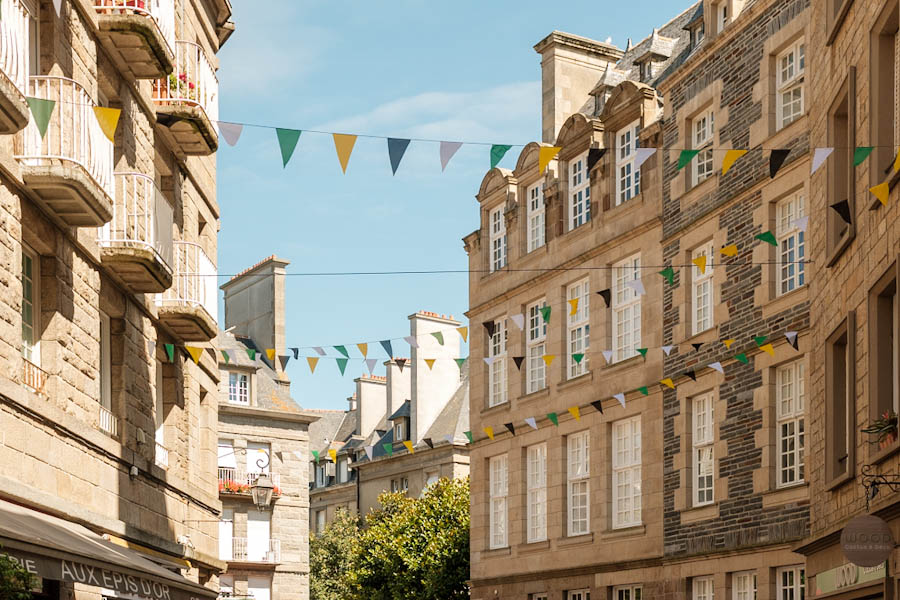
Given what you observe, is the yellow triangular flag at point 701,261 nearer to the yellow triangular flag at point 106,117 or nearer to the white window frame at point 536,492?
the white window frame at point 536,492

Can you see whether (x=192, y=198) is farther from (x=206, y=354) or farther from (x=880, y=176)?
(x=880, y=176)

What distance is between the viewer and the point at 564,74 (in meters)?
32.7

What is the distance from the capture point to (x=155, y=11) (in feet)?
52.0

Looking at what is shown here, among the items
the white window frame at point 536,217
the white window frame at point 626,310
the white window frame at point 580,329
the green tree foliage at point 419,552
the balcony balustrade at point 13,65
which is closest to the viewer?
the balcony balustrade at point 13,65

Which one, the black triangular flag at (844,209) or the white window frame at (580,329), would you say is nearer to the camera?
the black triangular flag at (844,209)

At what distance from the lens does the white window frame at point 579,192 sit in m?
29.1

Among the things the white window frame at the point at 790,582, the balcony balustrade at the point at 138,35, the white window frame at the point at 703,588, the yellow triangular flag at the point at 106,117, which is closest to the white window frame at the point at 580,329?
the white window frame at the point at 703,588

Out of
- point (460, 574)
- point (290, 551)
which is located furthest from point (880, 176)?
point (290, 551)

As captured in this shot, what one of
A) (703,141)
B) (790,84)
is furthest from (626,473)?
(790,84)

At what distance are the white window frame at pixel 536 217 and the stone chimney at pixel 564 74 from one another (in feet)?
4.34

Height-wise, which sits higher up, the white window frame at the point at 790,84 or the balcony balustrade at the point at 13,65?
the white window frame at the point at 790,84

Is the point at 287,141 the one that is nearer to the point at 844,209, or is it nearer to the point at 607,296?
the point at 844,209

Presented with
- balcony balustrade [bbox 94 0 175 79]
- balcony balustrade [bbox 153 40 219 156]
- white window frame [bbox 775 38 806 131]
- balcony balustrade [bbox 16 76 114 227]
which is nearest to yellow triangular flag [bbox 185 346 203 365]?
balcony balustrade [bbox 153 40 219 156]

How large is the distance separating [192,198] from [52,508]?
28.3 ft
